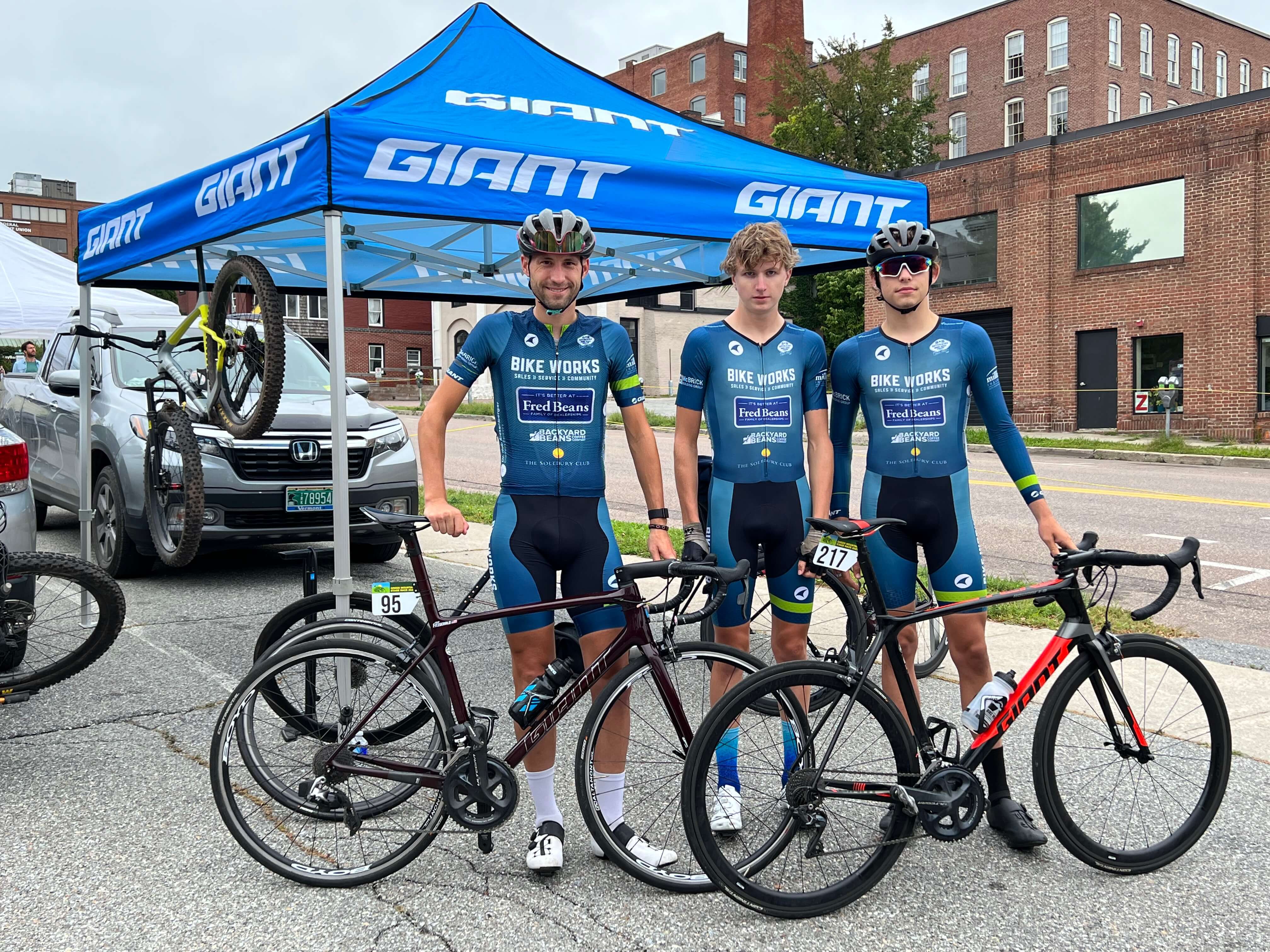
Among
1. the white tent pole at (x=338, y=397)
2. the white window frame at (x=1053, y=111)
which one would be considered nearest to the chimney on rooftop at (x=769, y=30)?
the white window frame at (x=1053, y=111)

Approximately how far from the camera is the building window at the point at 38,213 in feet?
324

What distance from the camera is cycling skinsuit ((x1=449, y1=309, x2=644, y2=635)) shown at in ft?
11.9

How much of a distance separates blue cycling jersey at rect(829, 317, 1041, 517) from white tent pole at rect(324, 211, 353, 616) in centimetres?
207

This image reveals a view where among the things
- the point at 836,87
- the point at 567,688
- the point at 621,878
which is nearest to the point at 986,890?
the point at 621,878

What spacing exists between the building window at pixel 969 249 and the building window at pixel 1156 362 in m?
5.03

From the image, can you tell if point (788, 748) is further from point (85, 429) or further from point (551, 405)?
point (85, 429)

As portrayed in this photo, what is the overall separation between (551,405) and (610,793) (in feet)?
4.30

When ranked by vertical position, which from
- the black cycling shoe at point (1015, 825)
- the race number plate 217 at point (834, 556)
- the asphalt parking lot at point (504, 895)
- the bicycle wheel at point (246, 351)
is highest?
the bicycle wheel at point (246, 351)

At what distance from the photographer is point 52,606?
17.1 feet

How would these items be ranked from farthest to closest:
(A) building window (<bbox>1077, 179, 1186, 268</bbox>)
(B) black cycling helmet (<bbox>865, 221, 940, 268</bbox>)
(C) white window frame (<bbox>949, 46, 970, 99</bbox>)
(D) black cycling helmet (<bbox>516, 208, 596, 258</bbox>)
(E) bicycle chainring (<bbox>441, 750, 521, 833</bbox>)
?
(C) white window frame (<bbox>949, 46, 970, 99</bbox>) → (A) building window (<bbox>1077, 179, 1186, 268</bbox>) → (B) black cycling helmet (<bbox>865, 221, 940, 268</bbox>) → (D) black cycling helmet (<bbox>516, 208, 596, 258</bbox>) → (E) bicycle chainring (<bbox>441, 750, 521, 833</bbox>)

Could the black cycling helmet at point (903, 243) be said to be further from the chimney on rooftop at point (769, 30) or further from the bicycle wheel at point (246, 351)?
the chimney on rooftop at point (769, 30)

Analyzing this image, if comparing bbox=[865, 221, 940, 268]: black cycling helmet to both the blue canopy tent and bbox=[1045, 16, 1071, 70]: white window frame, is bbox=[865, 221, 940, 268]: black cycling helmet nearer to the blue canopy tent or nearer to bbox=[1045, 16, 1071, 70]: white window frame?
the blue canopy tent

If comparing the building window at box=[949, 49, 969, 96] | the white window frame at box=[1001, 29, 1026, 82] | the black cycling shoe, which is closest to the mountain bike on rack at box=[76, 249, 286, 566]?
the black cycling shoe

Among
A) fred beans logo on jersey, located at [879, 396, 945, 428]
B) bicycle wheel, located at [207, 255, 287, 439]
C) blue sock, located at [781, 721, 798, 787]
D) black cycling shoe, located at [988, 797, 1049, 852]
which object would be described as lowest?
black cycling shoe, located at [988, 797, 1049, 852]
